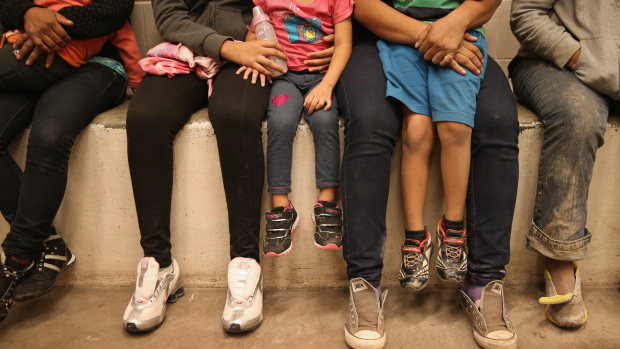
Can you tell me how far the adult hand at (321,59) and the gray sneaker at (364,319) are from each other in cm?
69

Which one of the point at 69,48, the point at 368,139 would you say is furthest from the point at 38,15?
the point at 368,139

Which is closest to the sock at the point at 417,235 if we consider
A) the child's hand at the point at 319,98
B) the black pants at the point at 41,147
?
the child's hand at the point at 319,98

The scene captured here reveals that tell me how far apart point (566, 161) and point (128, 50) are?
1.52 m

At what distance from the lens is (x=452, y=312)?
51.3 inches

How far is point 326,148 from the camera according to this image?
124 cm

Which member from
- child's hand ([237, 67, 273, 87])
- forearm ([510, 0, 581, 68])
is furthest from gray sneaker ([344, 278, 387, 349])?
forearm ([510, 0, 581, 68])

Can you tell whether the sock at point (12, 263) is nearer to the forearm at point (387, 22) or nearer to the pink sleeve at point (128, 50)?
the pink sleeve at point (128, 50)

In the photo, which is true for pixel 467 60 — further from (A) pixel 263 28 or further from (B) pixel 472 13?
(A) pixel 263 28

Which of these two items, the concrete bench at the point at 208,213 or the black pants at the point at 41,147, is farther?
the concrete bench at the point at 208,213

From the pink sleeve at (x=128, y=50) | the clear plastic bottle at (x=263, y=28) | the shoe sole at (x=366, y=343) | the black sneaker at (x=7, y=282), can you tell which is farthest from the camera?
the pink sleeve at (x=128, y=50)

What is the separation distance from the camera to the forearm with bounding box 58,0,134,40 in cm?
129

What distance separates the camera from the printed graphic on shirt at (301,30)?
1370mm

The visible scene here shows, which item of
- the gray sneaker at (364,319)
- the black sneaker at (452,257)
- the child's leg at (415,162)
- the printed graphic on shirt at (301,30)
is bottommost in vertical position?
the gray sneaker at (364,319)

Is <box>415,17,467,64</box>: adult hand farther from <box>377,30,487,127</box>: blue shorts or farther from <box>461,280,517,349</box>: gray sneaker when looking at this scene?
<box>461,280,517,349</box>: gray sneaker
